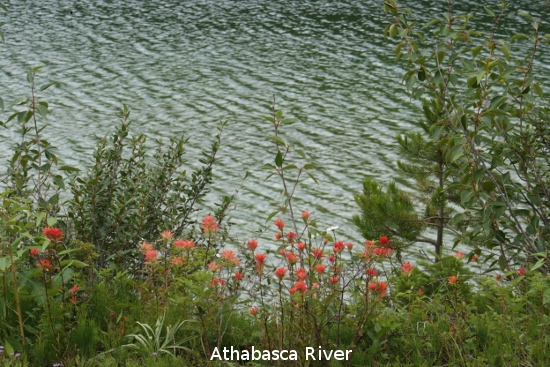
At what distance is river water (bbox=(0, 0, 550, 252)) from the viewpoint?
1382 centimetres

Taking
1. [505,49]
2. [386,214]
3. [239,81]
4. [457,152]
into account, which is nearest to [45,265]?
[457,152]

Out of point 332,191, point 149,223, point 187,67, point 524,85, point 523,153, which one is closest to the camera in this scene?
point 524,85

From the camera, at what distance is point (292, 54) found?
22625 millimetres

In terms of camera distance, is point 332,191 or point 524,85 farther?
point 332,191

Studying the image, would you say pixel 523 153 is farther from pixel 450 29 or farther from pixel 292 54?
pixel 292 54

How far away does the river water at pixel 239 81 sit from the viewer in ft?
45.3

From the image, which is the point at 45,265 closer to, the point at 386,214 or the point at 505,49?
the point at 505,49

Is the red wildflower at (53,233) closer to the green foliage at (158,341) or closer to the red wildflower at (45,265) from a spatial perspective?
the red wildflower at (45,265)

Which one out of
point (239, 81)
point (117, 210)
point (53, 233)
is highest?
point (53, 233)

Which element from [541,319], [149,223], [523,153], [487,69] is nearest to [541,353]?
[541,319]

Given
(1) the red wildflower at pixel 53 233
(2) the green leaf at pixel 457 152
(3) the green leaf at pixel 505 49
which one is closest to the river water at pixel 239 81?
(3) the green leaf at pixel 505 49

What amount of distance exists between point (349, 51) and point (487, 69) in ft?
59.8

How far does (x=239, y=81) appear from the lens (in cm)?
1964

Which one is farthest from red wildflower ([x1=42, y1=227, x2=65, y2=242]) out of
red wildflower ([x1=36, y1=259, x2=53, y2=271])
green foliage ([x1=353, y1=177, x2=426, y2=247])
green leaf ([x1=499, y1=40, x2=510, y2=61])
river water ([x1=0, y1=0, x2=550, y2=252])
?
river water ([x1=0, y1=0, x2=550, y2=252])
